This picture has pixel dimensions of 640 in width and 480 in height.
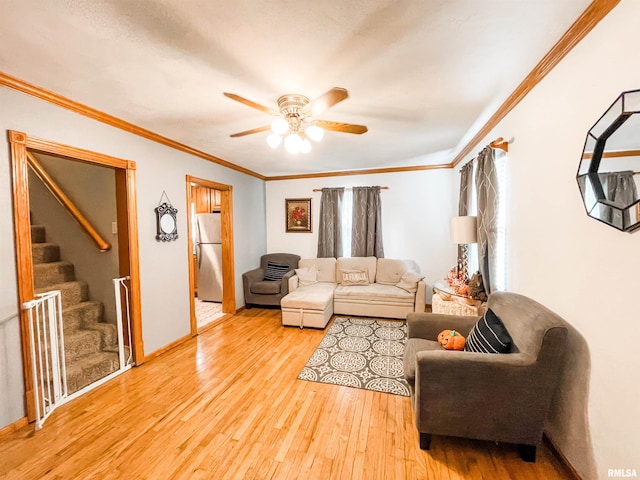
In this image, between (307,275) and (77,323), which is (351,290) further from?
(77,323)

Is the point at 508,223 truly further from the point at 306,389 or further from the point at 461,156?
the point at 306,389

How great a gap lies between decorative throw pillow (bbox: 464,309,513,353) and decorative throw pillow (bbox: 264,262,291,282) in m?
3.46

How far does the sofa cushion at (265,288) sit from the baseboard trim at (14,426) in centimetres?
288

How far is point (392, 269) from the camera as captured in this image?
4465 millimetres

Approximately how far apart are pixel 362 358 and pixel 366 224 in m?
2.51

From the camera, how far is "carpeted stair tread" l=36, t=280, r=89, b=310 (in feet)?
9.31

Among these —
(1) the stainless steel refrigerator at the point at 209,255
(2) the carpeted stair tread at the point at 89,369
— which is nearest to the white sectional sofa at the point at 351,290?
(1) the stainless steel refrigerator at the point at 209,255

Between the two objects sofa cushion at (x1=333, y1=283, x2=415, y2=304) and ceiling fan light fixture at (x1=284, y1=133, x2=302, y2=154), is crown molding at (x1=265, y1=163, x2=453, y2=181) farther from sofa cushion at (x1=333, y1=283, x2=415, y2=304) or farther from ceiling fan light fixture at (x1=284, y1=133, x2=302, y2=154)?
ceiling fan light fixture at (x1=284, y1=133, x2=302, y2=154)

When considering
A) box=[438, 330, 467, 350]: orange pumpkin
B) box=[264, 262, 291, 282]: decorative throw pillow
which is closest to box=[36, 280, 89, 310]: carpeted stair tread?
box=[264, 262, 291, 282]: decorative throw pillow

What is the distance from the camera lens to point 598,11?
126 cm

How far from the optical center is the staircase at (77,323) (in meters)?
2.56

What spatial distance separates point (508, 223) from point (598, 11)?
1.44m

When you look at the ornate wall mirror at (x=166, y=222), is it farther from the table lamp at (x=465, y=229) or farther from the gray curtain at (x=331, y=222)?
the table lamp at (x=465, y=229)

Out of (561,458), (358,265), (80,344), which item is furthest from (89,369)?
(561,458)
